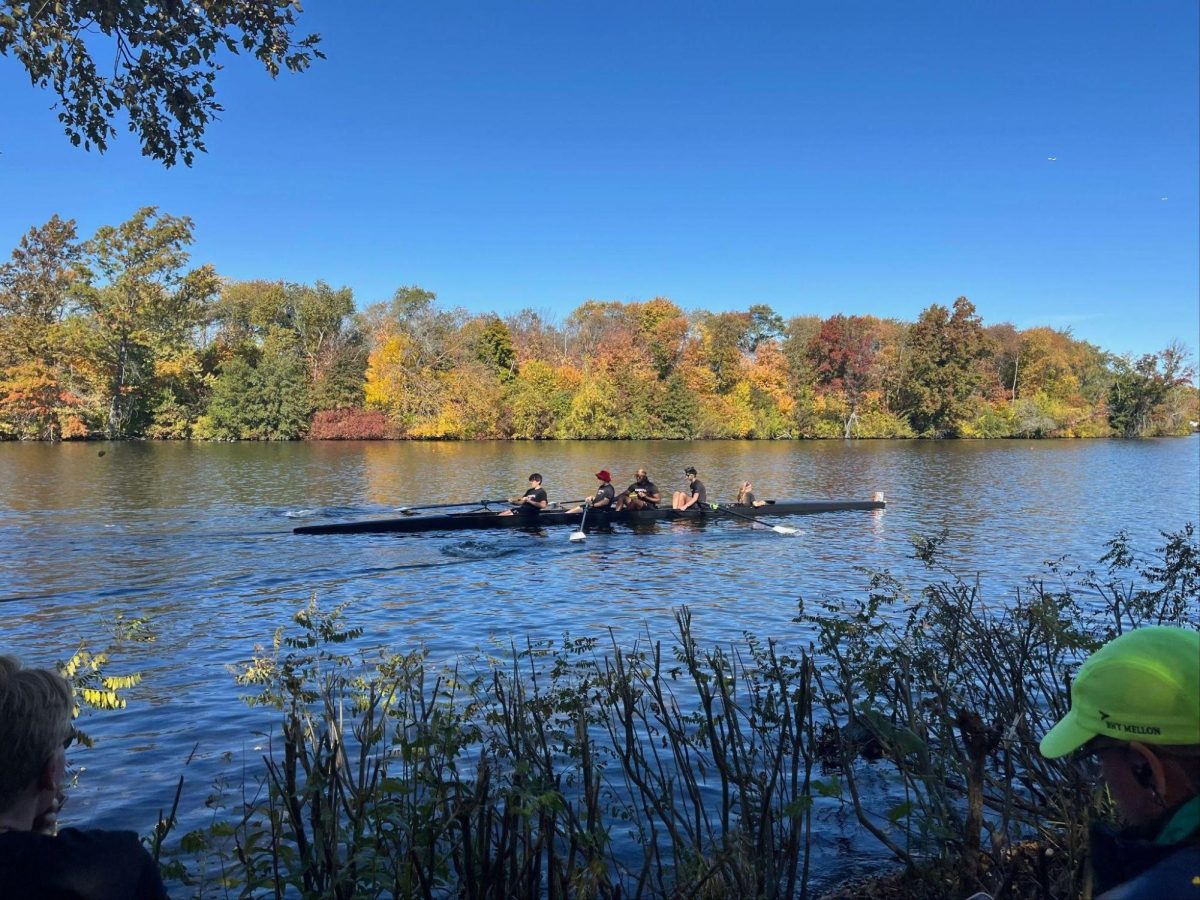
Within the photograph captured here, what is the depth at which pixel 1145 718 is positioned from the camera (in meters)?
2.11

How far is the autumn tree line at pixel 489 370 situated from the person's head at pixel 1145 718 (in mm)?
55552

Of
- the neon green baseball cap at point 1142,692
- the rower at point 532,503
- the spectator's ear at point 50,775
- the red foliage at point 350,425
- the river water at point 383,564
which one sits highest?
the red foliage at point 350,425

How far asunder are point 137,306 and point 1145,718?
62.2 metres

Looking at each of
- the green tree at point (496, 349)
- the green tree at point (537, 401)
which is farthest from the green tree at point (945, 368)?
the green tree at point (496, 349)

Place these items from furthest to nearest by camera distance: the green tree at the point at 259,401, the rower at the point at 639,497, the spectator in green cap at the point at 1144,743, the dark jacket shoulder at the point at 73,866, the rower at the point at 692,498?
the green tree at the point at 259,401, the rower at the point at 692,498, the rower at the point at 639,497, the dark jacket shoulder at the point at 73,866, the spectator in green cap at the point at 1144,743

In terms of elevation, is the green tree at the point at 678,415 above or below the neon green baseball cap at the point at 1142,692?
above

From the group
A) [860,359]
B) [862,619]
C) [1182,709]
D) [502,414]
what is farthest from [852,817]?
[860,359]

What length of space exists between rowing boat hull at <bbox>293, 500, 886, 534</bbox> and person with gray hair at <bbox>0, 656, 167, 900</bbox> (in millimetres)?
18378

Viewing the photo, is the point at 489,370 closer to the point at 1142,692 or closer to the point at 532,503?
the point at 532,503

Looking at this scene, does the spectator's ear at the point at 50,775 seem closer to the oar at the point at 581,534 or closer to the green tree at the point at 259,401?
the oar at the point at 581,534

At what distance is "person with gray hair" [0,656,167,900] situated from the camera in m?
2.26

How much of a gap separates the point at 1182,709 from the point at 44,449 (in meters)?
59.3

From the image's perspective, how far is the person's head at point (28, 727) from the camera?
2.31m

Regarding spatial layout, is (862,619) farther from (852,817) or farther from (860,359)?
(860,359)
